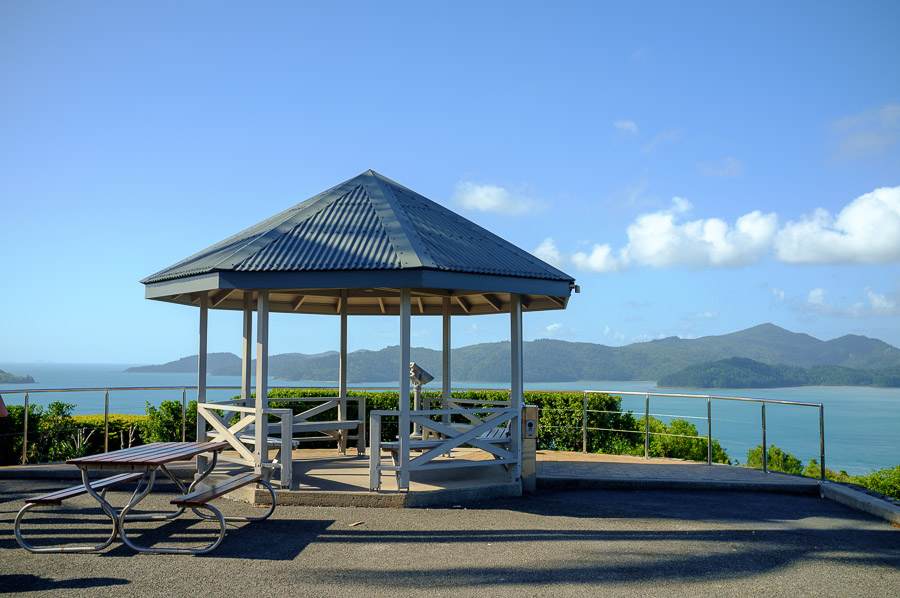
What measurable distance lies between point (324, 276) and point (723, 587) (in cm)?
544

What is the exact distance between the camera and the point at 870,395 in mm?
122438

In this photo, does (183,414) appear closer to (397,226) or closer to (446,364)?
(446,364)

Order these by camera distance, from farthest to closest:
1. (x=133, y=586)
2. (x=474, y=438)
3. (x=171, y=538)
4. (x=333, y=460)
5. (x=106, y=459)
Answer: (x=333, y=460), (x=474, y=438), (x=171, y=538), (x=106, y=459), (x=133, y=586)

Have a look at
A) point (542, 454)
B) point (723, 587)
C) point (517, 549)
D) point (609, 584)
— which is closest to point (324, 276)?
point (517, 549)

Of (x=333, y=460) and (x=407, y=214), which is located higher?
(x=407, y=214)

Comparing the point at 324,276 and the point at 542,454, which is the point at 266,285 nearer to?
the point at 324,276

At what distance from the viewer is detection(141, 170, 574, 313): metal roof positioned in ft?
27.5

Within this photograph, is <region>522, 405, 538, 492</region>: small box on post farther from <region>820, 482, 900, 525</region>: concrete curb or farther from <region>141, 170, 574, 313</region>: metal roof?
<region>820, 482, 900, 525</region>: concrete curb

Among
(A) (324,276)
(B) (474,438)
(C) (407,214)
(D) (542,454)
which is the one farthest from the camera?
(D) (542,454)

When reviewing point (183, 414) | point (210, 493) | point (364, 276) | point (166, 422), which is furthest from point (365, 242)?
point (166, 422)

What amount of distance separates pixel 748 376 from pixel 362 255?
9914 centimetres

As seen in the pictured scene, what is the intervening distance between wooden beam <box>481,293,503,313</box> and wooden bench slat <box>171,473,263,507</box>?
5092 millimetres

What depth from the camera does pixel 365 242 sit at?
29.6ft

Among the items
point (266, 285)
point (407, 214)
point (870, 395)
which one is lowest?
point (870, 395)
